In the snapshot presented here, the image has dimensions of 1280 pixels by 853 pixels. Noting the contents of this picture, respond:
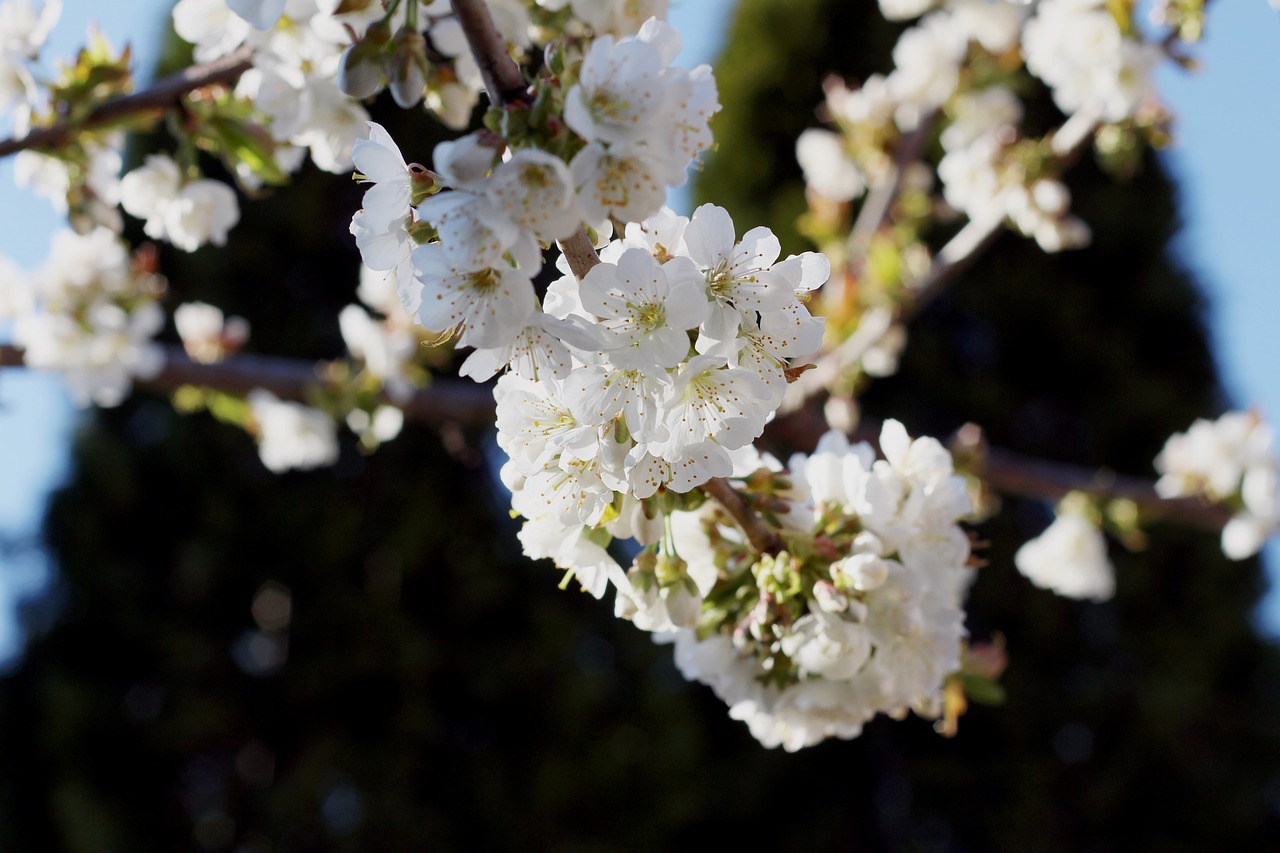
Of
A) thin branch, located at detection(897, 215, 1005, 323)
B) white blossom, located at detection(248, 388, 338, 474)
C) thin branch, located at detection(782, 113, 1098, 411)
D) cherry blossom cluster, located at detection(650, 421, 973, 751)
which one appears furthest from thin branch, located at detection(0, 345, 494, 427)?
cherry blossom cluster, located at detection(650, 421, 973, 751)

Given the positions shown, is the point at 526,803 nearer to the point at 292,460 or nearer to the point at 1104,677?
the point at 292,460

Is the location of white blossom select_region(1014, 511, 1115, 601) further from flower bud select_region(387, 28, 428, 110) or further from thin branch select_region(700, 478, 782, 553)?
flower bud select_region(387, 28, 428, 110)

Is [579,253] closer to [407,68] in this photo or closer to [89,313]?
[407,68]

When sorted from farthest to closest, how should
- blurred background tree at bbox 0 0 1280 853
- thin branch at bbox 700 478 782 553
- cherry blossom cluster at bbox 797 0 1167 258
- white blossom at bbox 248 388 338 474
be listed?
1. blurred background tree at bbox 0 0 1280 853
2. white blossom at bbox 248 388 338 474
3. cherry blossom cluster at bbox 797 0 1167 258
4. thin branch at bbox 700 478 782 553

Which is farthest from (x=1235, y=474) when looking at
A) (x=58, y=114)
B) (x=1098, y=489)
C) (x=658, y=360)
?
(x=58, y=114)

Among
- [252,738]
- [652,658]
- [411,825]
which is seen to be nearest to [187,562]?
[252,738]

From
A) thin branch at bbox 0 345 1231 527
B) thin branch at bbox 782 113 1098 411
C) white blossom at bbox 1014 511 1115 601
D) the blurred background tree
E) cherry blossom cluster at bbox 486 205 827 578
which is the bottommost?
the blurred background tree

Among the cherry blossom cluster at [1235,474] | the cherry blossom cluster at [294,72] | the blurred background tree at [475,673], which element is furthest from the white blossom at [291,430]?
the cherry blossom cluster at [1235,474]
